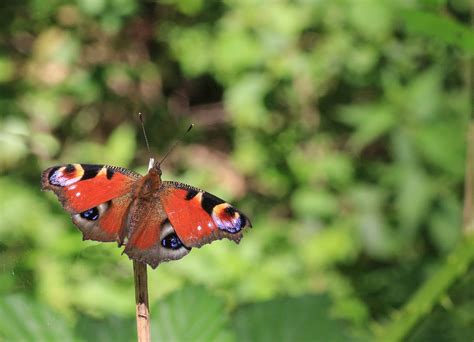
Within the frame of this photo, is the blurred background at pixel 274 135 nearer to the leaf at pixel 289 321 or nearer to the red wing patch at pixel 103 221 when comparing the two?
the leaf at pixel 289 321

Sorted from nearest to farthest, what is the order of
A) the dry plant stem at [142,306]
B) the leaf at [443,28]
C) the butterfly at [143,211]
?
1. the dry plant stem at [142,306]
2. the butterfly at [143,211]
3. the leaf at [443,28]

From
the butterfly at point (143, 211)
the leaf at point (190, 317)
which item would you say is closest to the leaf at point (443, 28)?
the butterfly at point (143, 211)

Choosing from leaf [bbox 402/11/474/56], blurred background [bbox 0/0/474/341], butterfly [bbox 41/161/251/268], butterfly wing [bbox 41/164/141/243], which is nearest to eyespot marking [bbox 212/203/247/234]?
butterfly [bbox 41/161/251/268]

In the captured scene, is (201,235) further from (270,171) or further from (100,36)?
(100,36)

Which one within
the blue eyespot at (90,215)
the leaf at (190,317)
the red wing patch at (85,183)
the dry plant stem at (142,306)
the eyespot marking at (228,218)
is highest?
the dry plant stem at (142,306)

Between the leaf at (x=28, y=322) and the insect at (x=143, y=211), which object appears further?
the leaf at (x=28, y=322)

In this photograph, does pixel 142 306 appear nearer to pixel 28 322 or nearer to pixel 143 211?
pixel 143 211


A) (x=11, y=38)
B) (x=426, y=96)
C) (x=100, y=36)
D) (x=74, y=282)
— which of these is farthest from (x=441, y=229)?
(x=11, y=38)

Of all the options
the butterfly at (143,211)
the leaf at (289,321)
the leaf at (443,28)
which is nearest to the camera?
the butterfly at (143,211)

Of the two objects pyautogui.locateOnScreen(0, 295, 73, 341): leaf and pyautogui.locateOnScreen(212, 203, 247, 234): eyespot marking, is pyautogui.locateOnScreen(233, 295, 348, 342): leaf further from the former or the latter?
pyautogui.locateOnScreen(212, 203, 247, 234): eyespot marking
